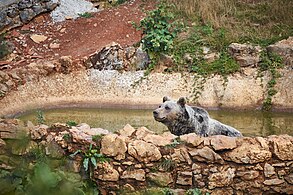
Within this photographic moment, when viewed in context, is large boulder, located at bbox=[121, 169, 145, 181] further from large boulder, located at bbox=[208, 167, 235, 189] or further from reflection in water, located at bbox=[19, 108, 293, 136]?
reflection in water, located at bbox=[19, 108, 293, 136]

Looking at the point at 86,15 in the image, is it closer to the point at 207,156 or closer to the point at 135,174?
the point at 135,174

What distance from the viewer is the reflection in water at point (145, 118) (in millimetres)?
9537

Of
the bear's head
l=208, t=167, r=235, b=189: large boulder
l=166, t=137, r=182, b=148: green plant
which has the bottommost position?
l=208, t=167, r=235, b=189: large boulder

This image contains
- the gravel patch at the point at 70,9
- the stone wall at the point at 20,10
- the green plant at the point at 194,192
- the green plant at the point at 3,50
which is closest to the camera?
the green plant at the point at 194,192

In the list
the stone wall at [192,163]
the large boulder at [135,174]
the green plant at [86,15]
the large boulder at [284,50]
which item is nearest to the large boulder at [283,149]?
the stone wall at [192,163]

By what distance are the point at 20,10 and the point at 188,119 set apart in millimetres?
9475

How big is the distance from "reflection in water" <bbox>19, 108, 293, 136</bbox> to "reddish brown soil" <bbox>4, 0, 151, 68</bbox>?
207 centimetres

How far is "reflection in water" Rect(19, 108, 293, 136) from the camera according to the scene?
31.3ft

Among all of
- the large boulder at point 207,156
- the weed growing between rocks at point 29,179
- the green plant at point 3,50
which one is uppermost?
the weed growing between rocks at point 29,179

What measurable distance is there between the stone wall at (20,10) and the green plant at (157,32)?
11.3ft

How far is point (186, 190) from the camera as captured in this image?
506 centimetres

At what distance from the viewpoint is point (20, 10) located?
1436cm

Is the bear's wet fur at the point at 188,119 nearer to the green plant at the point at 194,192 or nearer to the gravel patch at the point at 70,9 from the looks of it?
the green plant at the point at 194,192

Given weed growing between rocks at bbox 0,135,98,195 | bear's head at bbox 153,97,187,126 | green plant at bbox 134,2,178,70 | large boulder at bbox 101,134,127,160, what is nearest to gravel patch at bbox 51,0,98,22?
green plant at bbox 134,2,178,70
